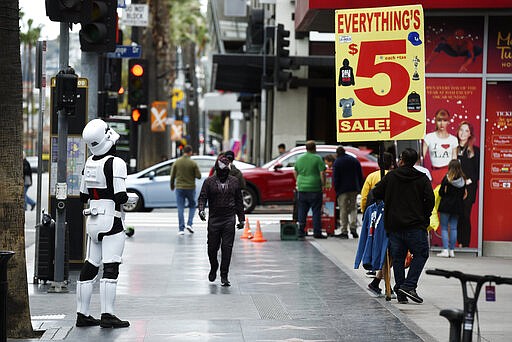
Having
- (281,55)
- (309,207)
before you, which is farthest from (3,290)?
(281,55)

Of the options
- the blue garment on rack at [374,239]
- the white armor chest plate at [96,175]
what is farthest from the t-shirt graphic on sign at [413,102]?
the white armor chest plate at [96,175]

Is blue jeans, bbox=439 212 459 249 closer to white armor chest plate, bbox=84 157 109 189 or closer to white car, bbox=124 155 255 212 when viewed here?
white armor chest plate, bbox=84 157 109 189

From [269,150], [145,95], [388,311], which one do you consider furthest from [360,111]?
[269,150]

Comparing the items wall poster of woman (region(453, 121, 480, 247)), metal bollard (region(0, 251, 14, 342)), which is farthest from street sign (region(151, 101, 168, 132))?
metal bollard (region(0, 251, 14, 342))

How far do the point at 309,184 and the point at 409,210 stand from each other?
9206mm

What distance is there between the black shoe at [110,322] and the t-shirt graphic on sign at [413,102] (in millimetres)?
4379

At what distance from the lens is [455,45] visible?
720 inches

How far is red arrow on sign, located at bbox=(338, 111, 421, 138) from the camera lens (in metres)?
13.1

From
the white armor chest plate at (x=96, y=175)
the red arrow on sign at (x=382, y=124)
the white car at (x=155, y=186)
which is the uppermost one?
the red arrow on sign at (x=382, y=124)

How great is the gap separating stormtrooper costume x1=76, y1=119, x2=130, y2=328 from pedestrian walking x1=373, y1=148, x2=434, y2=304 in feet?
10.4

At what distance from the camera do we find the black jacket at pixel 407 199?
1240 centimetres

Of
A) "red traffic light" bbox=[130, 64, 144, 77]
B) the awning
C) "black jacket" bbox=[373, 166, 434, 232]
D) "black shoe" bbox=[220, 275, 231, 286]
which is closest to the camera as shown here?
"black jacket" bbox=[373, 166, 434, 232]

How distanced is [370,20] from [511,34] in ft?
18.8

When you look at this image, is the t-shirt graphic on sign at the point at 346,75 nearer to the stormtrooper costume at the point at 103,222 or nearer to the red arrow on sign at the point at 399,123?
the red arrow on sign at the point at 399,123
